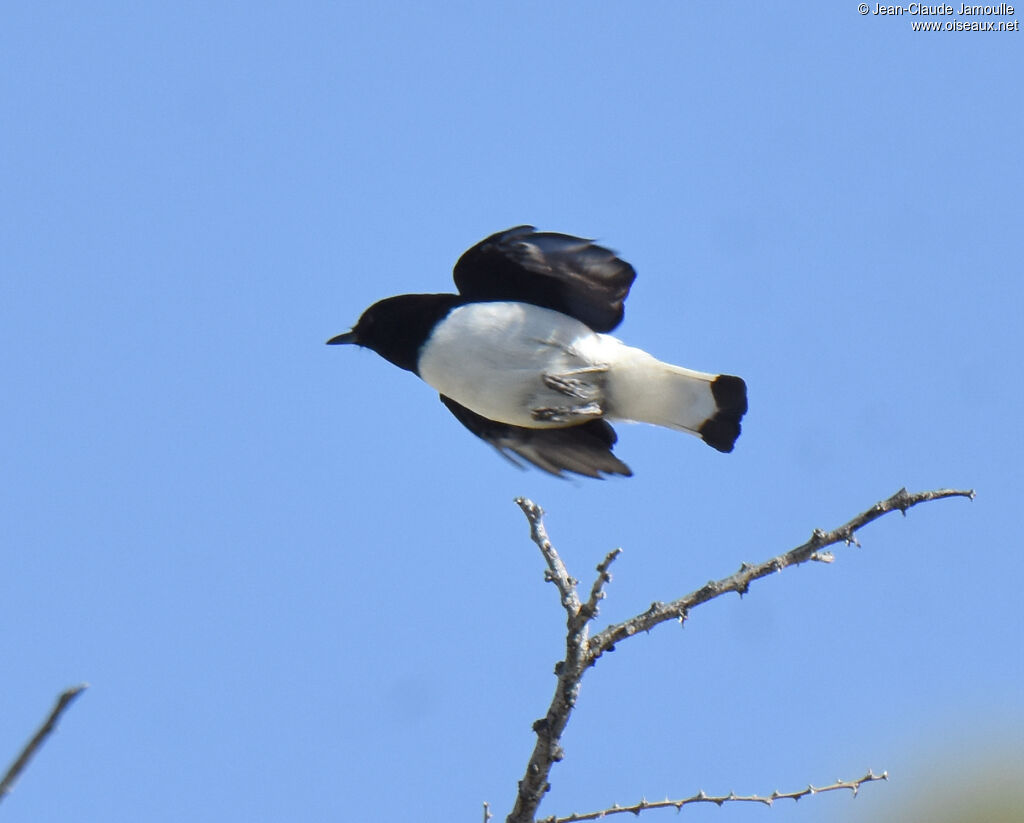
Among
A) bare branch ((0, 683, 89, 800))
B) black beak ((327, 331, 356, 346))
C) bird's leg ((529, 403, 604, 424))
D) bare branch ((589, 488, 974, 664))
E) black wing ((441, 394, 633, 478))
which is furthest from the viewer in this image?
black beak ((327, 331, 356, 346))

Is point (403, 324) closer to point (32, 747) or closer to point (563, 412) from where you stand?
point (563, 412)

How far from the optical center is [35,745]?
1.69 m

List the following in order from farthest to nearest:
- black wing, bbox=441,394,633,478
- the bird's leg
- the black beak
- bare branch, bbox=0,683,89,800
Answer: the black beak, black wing, bbox=441,394,633,478, the bird's leg, bare branch, bbox=0,683,89,800

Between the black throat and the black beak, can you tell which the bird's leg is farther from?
the black beak

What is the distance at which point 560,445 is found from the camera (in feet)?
24.1

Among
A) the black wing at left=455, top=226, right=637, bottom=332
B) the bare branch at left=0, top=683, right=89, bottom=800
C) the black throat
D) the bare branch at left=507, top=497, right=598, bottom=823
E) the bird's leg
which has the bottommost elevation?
the bare branch at left=0, top=683, right=89, bottom=800

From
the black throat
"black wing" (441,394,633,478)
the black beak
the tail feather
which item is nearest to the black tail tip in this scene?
the tail feather

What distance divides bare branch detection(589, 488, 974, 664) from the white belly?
9.81 ft

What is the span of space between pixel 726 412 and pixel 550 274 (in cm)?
132

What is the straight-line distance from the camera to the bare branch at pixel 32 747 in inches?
64.8

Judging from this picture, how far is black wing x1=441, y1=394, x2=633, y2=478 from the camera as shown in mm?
7164

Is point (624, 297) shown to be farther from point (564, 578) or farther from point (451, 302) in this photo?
point (564, 578)

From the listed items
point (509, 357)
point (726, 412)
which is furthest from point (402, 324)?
point (726, 412)

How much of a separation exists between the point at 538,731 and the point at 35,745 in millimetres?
2481
